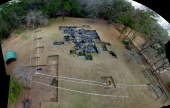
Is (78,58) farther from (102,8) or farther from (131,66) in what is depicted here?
(102,8)

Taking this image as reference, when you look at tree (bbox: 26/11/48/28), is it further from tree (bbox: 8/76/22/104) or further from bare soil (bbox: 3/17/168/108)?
tree (bbox: 8/76/22/104)

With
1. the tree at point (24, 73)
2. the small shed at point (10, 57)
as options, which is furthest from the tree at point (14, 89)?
the small shed at point (10, 57)

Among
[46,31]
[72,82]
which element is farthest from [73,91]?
[46,31]

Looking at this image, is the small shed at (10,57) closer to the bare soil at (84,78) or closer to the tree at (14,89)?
the bare soil at (84,78)

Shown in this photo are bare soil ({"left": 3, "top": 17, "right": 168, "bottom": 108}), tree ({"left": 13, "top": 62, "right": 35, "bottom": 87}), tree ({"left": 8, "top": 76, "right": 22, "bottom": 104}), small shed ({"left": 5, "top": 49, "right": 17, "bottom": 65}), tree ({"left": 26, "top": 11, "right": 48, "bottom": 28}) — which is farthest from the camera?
tree ({"left": 26, "top": 11, "right": 48, "bottom": 28})

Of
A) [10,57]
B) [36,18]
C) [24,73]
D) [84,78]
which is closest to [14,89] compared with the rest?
[24,73]

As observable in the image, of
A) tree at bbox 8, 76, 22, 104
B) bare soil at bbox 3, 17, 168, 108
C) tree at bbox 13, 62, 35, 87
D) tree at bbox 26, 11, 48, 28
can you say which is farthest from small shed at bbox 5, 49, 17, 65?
tree at bbox 26, 11, 48, 28

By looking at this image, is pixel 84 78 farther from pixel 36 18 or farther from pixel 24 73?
pixel 36 18
